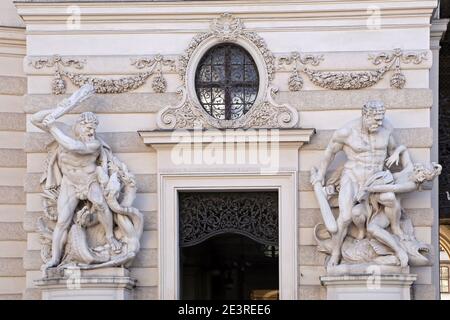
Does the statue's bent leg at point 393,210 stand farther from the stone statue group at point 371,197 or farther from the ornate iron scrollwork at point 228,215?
the ornate iron scrollwork at point 228,215

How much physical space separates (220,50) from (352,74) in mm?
1839

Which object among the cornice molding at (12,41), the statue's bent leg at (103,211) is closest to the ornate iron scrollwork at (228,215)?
the statue's bent leg at (103,211)

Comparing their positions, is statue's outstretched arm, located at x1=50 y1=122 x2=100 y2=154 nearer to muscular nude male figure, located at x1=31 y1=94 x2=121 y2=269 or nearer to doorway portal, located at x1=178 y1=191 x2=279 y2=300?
muscular nude male figure, located at x1=31 y1=94 x2=121 y2=269

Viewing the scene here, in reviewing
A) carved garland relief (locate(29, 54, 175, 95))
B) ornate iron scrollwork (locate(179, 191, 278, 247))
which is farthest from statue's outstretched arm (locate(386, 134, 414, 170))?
carved garland relief (locate(29, 54, 175, 95))

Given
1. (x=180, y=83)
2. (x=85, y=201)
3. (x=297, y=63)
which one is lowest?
(x=85, y=201)

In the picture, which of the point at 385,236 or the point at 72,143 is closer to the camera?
the point at 385,236

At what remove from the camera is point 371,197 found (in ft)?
58.4

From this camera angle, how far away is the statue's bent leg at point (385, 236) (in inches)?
693

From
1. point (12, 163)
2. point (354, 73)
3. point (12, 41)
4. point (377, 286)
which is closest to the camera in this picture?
point (377, 286)

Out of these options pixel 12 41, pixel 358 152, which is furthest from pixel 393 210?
pixel 12 41

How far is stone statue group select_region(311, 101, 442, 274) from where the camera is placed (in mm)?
17672

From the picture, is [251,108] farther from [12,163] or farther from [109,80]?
[12,163]

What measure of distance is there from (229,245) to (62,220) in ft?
26.2

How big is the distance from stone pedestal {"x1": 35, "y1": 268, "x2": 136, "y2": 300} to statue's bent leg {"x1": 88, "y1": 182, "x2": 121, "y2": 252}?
382 mm
